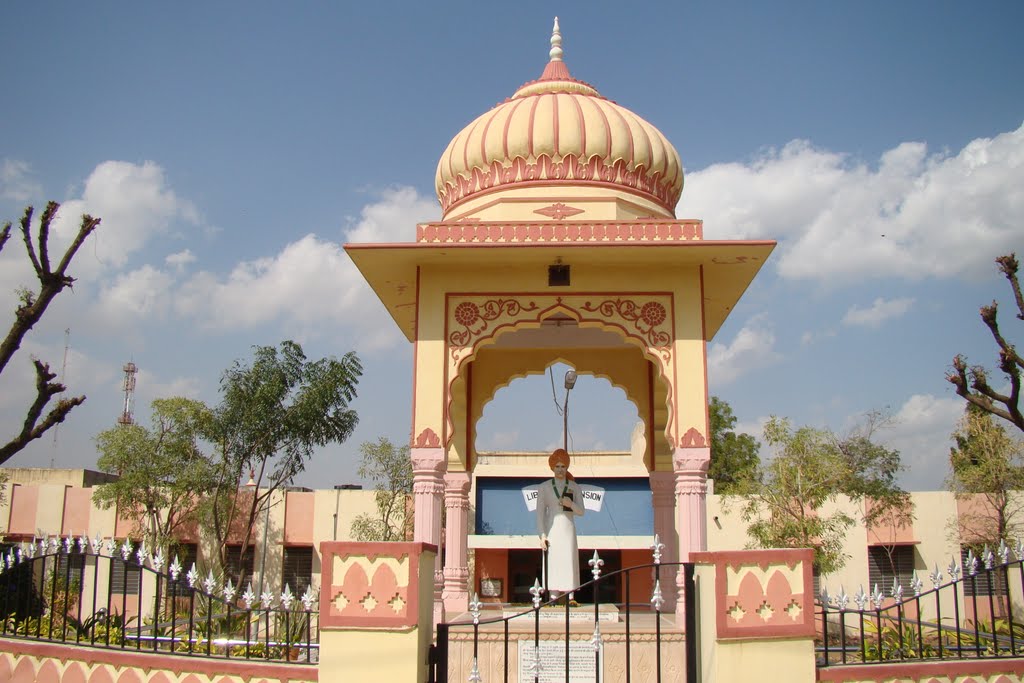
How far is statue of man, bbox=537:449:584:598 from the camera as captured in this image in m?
9.55

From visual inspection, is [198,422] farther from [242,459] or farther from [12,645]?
[12,645]

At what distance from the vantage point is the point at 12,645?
7617 millimetres

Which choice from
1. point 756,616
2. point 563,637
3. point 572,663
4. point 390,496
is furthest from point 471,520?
point 756,616

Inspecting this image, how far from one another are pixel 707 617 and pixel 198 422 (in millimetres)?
18804

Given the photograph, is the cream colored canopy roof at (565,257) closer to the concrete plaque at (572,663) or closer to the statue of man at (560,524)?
the statue of man at (560,524)

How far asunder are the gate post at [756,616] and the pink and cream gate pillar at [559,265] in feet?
7.88

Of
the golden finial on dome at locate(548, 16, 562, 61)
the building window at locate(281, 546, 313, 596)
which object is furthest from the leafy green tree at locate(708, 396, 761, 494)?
the golden finial on dome at locate(548, 16, 562, 61)

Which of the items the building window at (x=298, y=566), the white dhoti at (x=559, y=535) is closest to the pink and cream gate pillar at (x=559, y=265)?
the white dhoti at (x=559, y=535)

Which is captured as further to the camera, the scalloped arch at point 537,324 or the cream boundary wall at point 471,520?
the cream boundary wall at point 471,520

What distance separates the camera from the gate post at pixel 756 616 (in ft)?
19.5

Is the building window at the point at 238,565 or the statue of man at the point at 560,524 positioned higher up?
the statue of man at the point at 560,524

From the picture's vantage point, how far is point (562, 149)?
10.6m

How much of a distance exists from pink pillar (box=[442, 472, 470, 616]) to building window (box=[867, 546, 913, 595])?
46.9 ft

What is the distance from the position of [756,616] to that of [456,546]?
616cm
